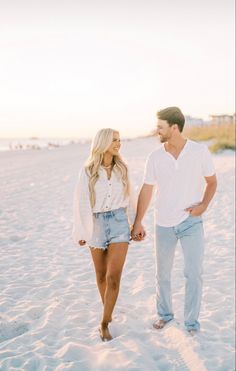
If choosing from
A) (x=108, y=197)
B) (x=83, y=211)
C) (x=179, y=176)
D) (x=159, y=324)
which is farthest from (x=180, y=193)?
(x=159, y=324)

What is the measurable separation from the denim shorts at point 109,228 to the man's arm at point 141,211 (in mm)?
145

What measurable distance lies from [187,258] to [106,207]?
0.95m

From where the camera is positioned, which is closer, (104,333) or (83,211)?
(83,211)

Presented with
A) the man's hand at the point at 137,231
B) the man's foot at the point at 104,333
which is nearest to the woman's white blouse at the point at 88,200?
the man's hand at the point at 137,231

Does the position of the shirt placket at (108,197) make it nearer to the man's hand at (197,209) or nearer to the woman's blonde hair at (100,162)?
the woman's blonde hair at (100,162)

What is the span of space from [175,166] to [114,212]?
29.1 inches

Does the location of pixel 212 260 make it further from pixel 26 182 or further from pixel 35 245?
pixel 26 182

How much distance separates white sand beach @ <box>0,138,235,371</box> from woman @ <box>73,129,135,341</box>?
0.64m

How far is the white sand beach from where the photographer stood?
442 centimetres

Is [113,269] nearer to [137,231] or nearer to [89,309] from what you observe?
[137,231]

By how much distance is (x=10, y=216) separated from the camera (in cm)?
1101

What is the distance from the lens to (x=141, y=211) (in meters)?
4.69

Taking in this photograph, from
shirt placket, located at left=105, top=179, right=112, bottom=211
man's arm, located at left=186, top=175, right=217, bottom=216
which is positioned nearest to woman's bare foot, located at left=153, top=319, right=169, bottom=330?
man's arm, located at left=186, top=175, right=217, bottom=216

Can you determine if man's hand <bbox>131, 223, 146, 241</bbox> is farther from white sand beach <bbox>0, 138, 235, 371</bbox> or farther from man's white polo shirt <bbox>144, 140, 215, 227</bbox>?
white sand beach <bbox>0, 138, 235, 371</bbox>
